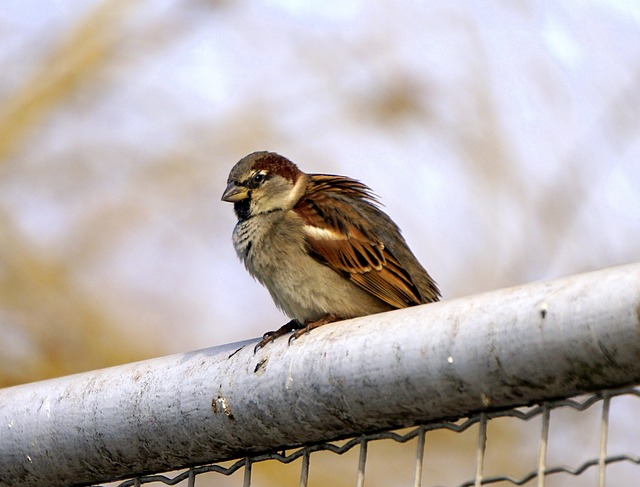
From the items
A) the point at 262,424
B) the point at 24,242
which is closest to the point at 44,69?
the point at 24,242

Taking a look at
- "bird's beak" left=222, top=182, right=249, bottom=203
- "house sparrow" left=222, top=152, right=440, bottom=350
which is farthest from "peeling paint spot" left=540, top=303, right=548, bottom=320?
"bird's beak" left=222, top=182, right=249, bottom=203

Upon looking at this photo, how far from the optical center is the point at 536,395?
1.36 metres

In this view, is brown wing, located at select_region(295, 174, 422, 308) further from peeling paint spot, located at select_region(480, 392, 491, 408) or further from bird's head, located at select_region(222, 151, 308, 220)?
peeling paint spot, located at select_region(480, 392, 491, 408)

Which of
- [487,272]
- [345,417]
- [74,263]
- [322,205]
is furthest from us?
[74,263]

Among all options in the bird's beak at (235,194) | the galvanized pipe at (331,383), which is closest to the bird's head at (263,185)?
the bird's beak at (235,194)

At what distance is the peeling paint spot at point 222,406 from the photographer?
166cm

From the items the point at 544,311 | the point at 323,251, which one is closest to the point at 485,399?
the point at 544,311

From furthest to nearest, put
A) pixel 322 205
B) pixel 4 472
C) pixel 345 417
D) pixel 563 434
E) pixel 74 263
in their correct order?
pixel 74 263, pixel 322 205, pixel 563 434, pixel 4 472, pixel 345 417

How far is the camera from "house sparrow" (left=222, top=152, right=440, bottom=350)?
2.95 metres

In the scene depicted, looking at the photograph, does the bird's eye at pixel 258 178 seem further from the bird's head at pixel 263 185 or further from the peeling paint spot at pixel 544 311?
the peeling paint spot at pixel 544 311

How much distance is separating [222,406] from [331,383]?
0.67 ft

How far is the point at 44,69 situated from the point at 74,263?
0.83 meters

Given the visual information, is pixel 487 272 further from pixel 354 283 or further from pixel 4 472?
pixel 4 472

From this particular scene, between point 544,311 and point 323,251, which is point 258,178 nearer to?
point 323,251
